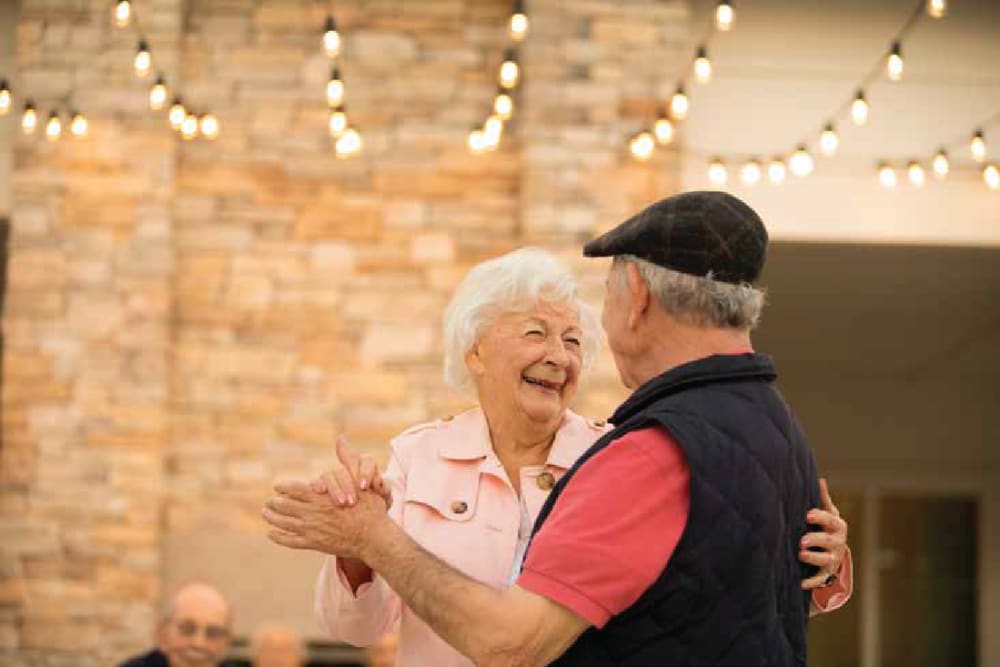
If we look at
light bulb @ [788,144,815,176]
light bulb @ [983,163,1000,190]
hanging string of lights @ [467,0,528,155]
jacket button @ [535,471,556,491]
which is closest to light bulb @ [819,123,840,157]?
light bulb @ [788,144,815,176]

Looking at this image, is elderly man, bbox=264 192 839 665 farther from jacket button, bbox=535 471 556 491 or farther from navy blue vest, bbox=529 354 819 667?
jacket button, bbox=535 471 556 491

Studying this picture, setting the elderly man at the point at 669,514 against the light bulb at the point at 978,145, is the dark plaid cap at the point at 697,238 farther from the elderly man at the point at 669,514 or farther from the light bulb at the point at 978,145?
the light bulb at the point at 978,145

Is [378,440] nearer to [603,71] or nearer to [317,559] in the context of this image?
[317,559]

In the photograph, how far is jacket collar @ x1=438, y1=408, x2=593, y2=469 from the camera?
3584 mm

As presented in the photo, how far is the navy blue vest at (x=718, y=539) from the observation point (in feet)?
8.50

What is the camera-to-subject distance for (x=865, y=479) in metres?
14.9

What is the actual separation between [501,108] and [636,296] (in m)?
6.09

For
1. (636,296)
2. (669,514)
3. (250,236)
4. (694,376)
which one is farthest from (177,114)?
(669,514)

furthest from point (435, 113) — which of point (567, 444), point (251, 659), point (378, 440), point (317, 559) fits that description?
point (567, 444)

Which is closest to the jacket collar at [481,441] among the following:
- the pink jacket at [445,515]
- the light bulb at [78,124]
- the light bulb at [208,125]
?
the pink jacket at [445,515]

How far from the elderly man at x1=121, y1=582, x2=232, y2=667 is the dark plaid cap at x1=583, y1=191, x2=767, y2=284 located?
4692mm

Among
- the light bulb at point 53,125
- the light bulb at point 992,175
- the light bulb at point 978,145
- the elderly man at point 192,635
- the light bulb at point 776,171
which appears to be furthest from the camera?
the light bulb at point 992,175

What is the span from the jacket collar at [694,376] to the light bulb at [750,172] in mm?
6591

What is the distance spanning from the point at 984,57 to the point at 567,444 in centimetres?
688
